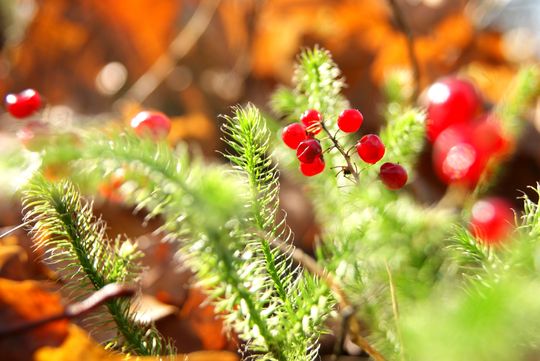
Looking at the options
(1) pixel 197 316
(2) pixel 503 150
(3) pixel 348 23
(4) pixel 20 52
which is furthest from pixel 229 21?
(1) pixel 197 316

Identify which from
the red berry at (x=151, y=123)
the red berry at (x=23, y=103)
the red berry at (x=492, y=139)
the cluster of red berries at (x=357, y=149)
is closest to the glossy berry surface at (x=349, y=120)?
the cluster of red berries at (x=357, y=149)

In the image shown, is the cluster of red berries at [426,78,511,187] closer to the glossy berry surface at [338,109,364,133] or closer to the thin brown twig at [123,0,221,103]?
the glossy berry surface at [338,109,364,133]

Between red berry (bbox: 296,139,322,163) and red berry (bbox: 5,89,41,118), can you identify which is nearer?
red berry (bbox: 296,139,322,163)

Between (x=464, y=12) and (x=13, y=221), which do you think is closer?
(x=13, y=221)

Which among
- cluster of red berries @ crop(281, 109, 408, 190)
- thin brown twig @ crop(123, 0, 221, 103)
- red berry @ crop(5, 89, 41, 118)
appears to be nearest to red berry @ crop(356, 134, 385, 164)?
cluster of red berries @ crop(281, 109, 408, 190)

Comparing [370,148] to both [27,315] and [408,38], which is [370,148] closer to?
[27,315]

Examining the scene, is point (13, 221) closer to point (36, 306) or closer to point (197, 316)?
point (197, 316)

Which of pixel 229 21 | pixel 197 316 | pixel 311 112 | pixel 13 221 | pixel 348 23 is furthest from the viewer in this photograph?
pixel 229 21
